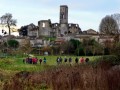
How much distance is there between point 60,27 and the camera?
104 meters

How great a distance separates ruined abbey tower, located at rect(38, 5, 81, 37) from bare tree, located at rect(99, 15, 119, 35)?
2412cm

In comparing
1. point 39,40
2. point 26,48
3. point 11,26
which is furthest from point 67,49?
point 11,26

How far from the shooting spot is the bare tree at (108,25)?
71500 mm

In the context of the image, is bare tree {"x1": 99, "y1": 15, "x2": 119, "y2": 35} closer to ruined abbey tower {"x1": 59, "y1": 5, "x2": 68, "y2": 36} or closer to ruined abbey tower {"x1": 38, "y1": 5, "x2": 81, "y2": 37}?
ruined abbey tower {"x1": 38, "y1": 5, "x2": 81, "y2": 37}

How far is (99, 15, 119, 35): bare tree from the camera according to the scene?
71500mm

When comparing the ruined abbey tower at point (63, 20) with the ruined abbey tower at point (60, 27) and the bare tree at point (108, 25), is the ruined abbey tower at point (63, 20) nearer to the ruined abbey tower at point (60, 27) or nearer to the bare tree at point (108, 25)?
the ruined abbey tower at point (60, 27)

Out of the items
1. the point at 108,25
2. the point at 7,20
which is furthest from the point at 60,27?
the point at 108,25

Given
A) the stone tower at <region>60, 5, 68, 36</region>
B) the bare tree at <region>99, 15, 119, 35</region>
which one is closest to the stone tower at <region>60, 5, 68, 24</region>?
the stone tower at <region>60, 5, 68, 36</region>

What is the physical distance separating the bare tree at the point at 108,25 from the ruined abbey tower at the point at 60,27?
2412 centimetres

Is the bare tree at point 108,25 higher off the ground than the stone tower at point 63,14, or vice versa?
the stone tower at point 63,14

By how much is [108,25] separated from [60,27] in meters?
32.1

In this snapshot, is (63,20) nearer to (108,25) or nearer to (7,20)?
(7,20)

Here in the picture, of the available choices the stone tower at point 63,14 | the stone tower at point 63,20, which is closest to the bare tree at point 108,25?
the stone tower at point 63,20

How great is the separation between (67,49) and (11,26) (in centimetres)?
3012
